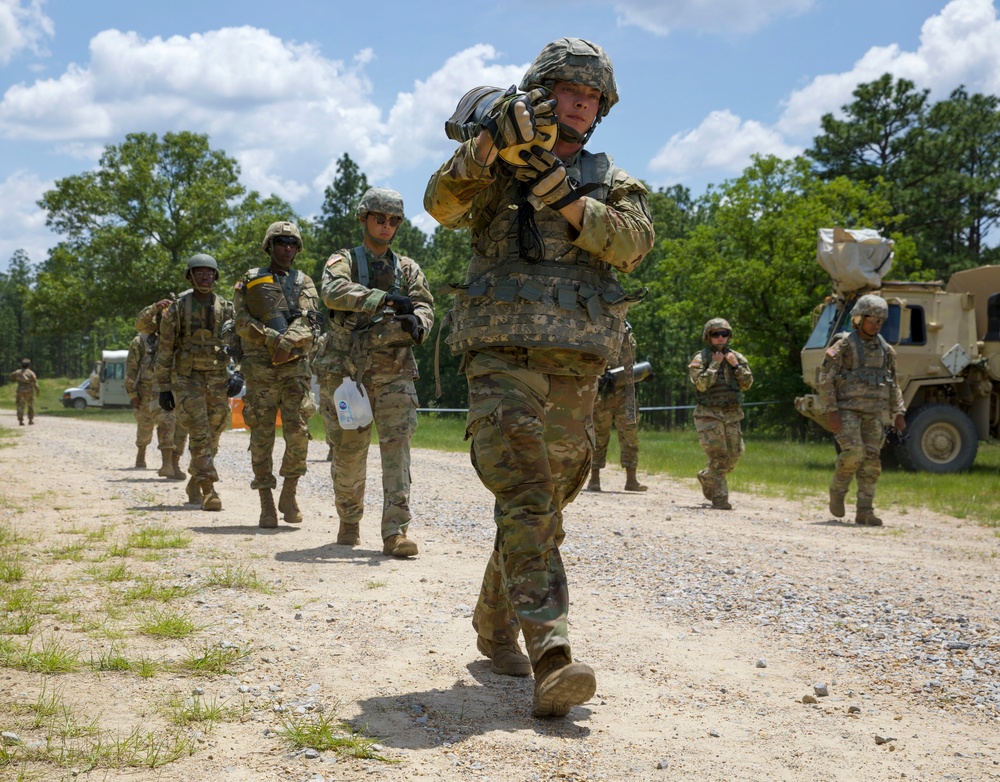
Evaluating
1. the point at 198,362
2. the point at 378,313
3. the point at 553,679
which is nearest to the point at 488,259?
the point at 553,679

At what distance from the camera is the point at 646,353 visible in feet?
192

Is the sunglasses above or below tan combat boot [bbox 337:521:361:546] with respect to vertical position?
above

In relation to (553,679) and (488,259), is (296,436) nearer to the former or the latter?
(488,259)

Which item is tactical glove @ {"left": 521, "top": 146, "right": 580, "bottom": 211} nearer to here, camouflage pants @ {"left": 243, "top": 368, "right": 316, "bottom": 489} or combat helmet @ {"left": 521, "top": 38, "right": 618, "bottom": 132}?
combat helmet @ {"left": 521, "top": 38, "right": 618, "bottom": 132}

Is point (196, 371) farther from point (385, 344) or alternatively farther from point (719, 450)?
point (719, 450)

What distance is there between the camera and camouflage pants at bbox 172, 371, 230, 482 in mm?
9875

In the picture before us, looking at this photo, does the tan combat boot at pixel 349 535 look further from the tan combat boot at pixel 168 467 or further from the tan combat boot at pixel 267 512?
the tan combat boot at pixel 168 467

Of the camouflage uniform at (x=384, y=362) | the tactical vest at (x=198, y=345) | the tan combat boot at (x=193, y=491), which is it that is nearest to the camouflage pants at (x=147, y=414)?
the tan combat boot at (x=193, y=491)

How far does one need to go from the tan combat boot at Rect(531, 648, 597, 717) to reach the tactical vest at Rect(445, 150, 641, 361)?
1164mm

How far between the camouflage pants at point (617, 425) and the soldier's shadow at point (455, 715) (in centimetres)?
848

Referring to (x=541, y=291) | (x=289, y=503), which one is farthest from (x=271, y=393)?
(x=541, y=291)

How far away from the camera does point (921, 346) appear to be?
1736 cm

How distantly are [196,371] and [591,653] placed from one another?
660 cm

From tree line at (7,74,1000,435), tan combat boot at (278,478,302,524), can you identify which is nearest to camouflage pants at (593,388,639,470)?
tan combat boot at (278,478,302,524)
